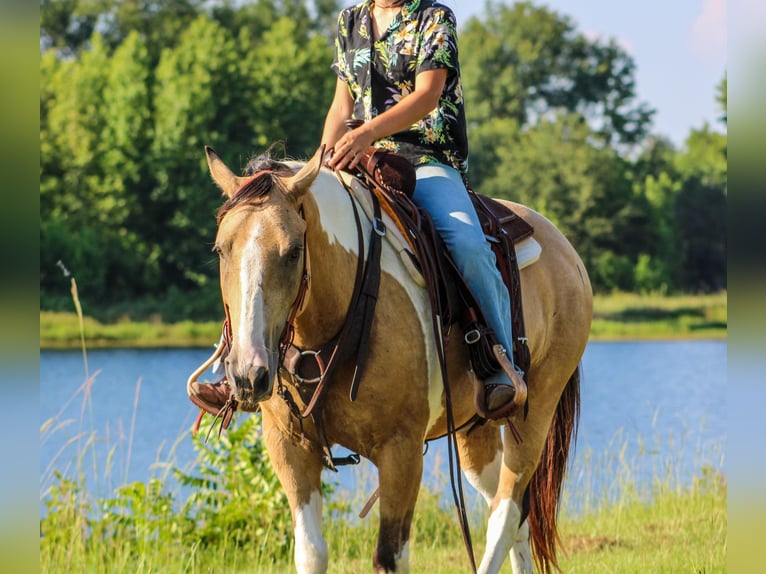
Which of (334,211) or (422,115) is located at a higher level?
(422,115)

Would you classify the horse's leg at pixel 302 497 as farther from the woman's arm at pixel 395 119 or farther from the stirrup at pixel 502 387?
the woman's arm at pixel 395 119

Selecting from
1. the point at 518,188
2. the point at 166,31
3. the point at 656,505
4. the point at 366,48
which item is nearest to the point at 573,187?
the point at 518,188

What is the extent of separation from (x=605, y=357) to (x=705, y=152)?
38.3 meters

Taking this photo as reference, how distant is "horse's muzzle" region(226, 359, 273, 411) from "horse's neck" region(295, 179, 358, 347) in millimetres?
609

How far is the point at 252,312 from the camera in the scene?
11.7 feet

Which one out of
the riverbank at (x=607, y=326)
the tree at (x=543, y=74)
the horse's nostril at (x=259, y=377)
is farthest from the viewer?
the tree at (x=543, y=74)

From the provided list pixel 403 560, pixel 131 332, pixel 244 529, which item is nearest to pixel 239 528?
pixel 244 529

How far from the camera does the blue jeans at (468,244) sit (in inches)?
184

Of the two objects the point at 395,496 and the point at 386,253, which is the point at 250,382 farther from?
the point at 386,253

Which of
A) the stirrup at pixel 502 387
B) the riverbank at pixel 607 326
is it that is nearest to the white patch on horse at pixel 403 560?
the stirrup at pixel 502 387

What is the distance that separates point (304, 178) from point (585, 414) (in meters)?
15.1
